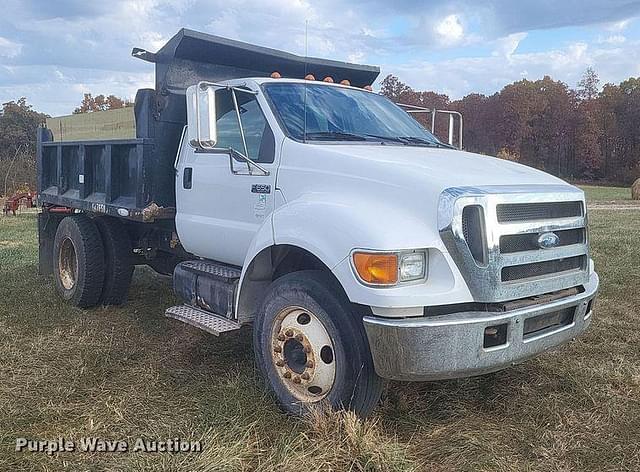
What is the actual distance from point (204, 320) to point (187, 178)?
123 centimetres

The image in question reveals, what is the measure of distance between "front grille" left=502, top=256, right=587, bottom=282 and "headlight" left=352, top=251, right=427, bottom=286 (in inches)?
19.2

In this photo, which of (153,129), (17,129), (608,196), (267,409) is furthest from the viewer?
(17,129)

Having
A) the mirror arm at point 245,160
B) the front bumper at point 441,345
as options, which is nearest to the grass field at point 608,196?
the mirror arm at point 245,160

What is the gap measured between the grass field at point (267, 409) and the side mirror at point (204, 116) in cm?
165

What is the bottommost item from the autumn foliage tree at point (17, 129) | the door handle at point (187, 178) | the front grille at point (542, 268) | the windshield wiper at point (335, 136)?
the front grille at point (542, 268)

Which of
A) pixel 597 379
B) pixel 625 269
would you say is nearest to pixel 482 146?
pixel 625 269

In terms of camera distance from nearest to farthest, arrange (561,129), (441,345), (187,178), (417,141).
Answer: (441,345) → (417,141) → (187,178) → (561,129)

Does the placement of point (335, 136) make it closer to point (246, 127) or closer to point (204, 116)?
point (246, 127)

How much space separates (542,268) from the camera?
381 centimetres

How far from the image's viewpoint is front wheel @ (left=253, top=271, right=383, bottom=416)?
140 inches

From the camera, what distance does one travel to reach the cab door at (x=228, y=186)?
4465 mm

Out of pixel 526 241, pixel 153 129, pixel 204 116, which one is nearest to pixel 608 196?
pixel 153 129

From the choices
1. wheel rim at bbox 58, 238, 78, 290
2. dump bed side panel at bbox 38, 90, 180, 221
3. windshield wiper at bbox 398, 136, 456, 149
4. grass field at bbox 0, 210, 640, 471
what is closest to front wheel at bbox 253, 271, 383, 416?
grass field at bbox 0, 210, 640, 471

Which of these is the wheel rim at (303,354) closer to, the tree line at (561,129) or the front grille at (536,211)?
the front grille at (536,211)
